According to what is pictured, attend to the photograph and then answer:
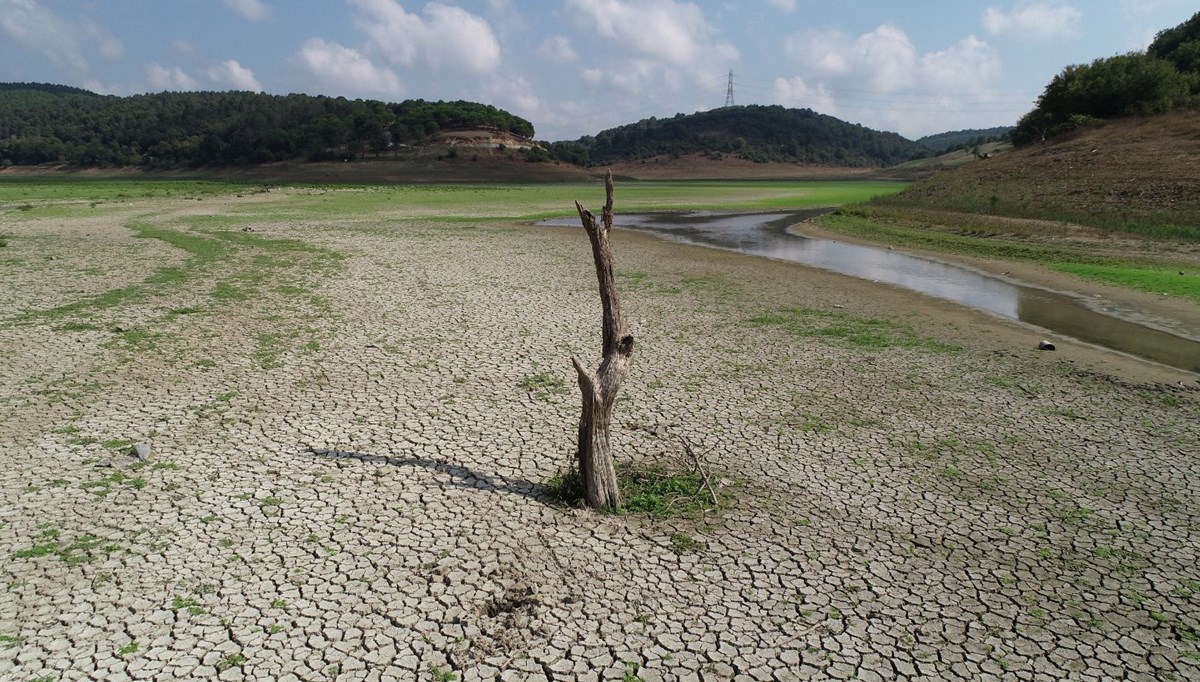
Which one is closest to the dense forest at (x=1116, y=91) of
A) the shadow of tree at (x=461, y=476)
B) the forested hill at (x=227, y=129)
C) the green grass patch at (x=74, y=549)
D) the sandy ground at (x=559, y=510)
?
the sandy ground at (x=559, y=510)

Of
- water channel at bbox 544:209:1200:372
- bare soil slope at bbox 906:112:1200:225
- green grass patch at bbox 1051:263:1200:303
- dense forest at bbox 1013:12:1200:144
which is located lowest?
water channel at bbox 544:209:1200:372

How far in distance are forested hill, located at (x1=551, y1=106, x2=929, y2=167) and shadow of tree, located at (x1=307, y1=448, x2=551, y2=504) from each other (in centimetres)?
12359

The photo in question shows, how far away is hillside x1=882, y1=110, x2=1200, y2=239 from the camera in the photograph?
26.2 meters

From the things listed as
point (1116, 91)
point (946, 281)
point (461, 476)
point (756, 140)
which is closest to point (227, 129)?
point (756, 140)

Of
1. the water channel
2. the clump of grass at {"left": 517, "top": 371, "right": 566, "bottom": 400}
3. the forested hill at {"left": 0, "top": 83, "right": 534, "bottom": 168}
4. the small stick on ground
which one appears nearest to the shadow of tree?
the small stick on ground

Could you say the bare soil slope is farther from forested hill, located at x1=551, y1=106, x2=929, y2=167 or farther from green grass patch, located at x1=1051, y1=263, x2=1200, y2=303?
forested hill, located at x1=551, y1=106, x2=929, y2=167

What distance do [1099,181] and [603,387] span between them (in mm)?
34132

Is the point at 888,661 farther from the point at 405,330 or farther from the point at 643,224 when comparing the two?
the point at 643,224

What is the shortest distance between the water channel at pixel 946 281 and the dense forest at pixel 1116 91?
21018 mm

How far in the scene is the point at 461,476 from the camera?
6.89 metres

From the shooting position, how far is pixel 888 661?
4.43 metres

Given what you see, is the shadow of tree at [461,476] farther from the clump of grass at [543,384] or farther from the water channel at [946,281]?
the water channel at [946,281]

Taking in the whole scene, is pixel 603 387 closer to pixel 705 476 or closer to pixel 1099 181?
pixel 705 476

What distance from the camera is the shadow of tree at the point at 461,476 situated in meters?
6.61
